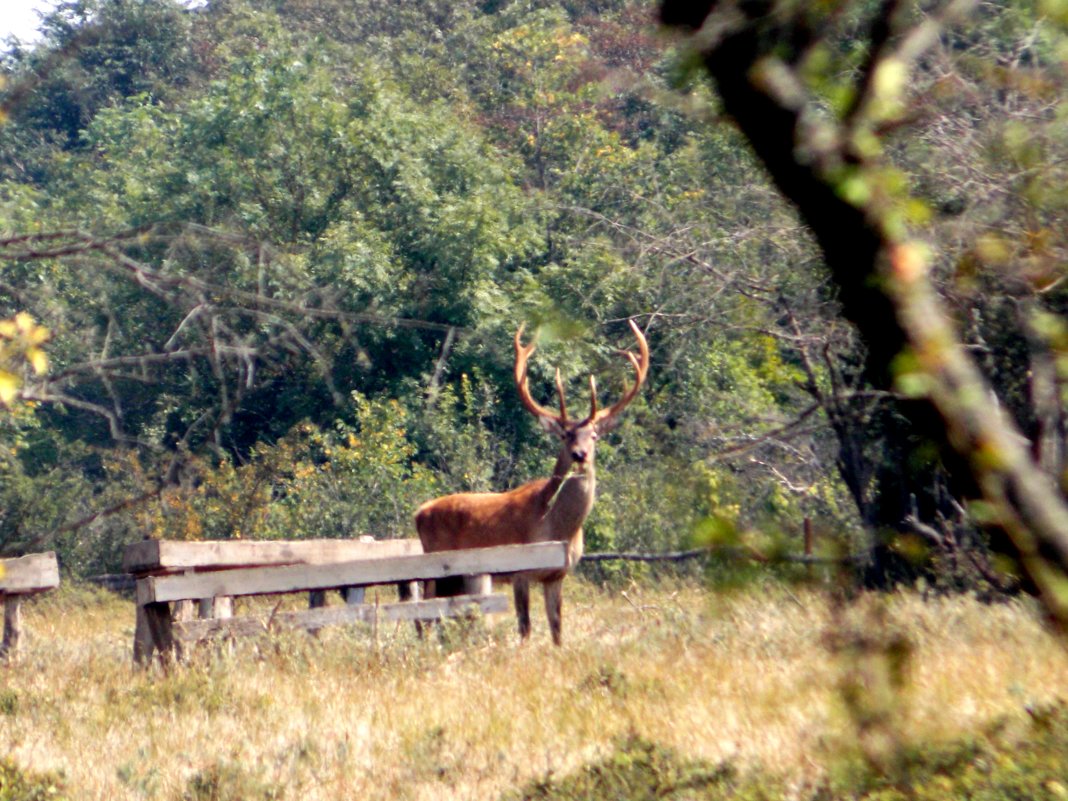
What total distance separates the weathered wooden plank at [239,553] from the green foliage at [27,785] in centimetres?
267

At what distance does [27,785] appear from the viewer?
5.56 metres

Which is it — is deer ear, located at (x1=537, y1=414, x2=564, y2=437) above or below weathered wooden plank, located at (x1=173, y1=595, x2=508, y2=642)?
above

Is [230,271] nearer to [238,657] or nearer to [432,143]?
[238,657]

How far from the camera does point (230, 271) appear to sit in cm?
448

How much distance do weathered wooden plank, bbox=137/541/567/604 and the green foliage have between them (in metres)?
2.79

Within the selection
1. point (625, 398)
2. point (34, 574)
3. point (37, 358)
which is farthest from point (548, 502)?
point (37, 358)

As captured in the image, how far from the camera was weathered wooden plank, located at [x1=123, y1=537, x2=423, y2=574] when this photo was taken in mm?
8477

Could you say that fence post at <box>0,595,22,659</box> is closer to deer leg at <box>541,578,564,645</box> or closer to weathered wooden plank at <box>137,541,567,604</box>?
weathered wooden plank at <box>137,541,567,604</box>

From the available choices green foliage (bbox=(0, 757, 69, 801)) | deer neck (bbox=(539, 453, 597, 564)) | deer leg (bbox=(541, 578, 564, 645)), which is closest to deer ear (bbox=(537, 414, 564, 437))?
deer neck (bbox=(539, 453, 597, 564))

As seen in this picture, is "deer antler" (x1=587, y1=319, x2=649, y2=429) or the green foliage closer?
the green foliage

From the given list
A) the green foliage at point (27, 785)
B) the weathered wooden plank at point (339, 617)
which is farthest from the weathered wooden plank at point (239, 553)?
the green foliage at point (27, 785)

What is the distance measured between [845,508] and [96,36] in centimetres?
915

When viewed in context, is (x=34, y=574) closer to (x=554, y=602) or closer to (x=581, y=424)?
(x=554, y=602)

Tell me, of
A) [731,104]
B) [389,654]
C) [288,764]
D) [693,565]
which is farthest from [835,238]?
[693,565]
